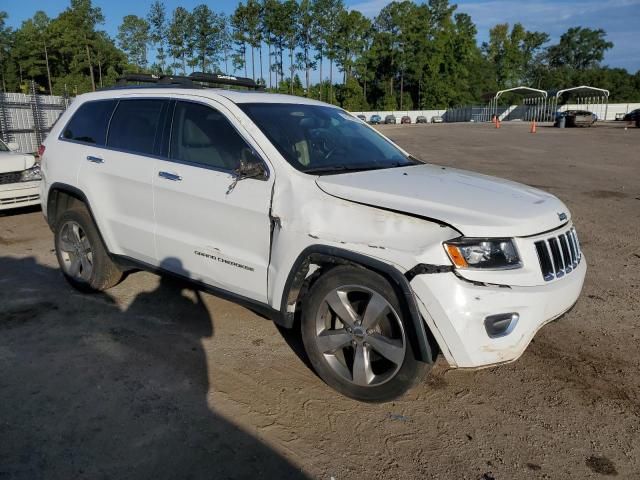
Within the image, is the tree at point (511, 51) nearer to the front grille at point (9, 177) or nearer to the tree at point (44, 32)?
the tree at point (44, 32)

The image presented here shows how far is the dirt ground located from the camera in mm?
2740

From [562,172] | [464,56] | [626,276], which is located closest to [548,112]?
[464,56]

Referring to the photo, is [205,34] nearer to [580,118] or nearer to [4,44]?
[4,44]

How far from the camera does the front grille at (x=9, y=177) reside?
8438 mm

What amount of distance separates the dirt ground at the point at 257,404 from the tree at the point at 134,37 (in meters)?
87.1

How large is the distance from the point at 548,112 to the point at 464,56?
994 inches

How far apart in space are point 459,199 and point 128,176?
2681mm

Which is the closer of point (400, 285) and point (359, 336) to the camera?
point (400, 285)

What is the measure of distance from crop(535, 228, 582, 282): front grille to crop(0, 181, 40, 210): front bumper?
26.5 feet

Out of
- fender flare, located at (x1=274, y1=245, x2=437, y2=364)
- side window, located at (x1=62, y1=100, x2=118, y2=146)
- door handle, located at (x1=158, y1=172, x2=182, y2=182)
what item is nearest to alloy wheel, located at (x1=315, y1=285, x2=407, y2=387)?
fender flare, located at (x1=274, y1=245, x2=437, y2=364)

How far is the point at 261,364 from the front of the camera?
12.4 ft

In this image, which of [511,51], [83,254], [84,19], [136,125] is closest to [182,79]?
[136,125]

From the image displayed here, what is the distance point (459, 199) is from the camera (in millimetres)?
3121

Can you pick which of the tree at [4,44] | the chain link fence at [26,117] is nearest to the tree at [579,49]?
the tree at [4,44]
